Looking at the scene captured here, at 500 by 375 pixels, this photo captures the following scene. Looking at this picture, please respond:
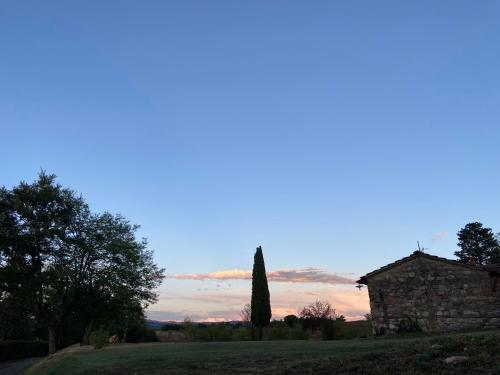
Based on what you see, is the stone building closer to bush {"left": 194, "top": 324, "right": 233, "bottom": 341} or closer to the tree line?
bush {"left": 194, "top": 324, "right": 233, "bottom": 341}

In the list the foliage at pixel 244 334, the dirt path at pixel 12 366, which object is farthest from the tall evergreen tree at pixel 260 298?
the dirt path at pixel 12 366

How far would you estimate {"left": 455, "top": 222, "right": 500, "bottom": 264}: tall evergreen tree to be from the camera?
236 ft

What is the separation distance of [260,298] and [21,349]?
90.2 feet

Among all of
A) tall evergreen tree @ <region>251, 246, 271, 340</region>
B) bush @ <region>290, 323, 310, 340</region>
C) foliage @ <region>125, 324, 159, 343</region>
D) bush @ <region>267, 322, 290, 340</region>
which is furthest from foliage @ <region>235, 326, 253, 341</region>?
foliage @ <region>125, 324, 159, 343</region>

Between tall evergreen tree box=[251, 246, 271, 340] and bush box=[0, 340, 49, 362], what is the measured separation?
84.5ft

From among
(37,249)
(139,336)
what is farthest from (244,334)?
(37,249)

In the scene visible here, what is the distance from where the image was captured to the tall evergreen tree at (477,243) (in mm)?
72000

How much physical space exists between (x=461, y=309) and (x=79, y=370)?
21.3 m

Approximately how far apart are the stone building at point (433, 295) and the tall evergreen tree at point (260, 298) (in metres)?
16.8

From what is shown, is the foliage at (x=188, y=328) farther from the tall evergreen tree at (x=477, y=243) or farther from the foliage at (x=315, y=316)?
the tall evergreen tree at (x=477, y=243)

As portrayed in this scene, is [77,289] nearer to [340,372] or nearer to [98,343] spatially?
[98,343]

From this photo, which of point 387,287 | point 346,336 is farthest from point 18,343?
point 387,287

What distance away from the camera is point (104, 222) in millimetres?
40188

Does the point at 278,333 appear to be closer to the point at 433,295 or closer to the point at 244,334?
the point at 244,334
